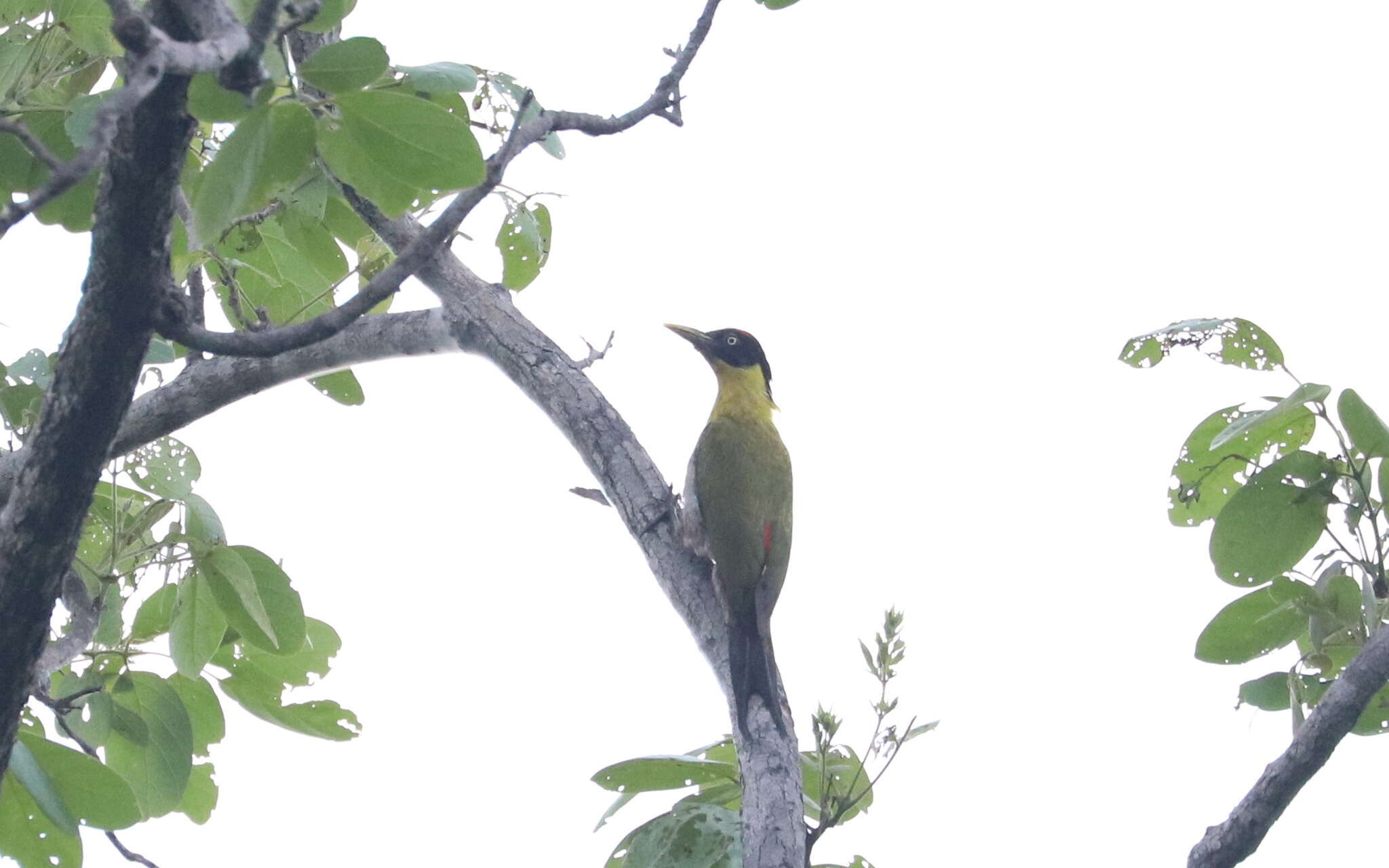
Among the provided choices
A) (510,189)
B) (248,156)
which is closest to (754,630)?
(510,189)

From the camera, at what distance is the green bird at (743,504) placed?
3.13 meters

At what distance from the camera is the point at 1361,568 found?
7.33ft

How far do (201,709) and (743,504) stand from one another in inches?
103

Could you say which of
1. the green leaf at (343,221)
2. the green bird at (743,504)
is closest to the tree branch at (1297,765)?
the green bird at (743,504)

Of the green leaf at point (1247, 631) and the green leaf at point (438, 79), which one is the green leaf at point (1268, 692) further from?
the green leaf at point (438, 79)

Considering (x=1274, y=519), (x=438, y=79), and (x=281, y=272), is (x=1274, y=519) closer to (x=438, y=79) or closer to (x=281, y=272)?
(x=438, y=79)

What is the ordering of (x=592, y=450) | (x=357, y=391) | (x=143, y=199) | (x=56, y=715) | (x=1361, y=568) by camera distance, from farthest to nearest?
1. (x=357, y=391)
2. (x=592, y=450)
3. (x=56, y=715)
4. (x=1361, y=568)
5. (x=143, y=199)

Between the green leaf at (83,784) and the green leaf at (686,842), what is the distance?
104 cm

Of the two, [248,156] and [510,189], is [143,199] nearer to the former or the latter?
[248,156]

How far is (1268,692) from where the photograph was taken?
2.46 meters

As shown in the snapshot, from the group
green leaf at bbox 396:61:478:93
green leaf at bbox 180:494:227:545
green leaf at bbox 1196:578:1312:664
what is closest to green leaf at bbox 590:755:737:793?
green leaf at bbox 180:494:227:545

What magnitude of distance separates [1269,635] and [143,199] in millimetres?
2119

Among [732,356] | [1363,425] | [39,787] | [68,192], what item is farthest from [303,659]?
[732,356]

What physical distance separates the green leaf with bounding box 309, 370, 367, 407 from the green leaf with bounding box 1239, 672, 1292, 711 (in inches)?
99.6
